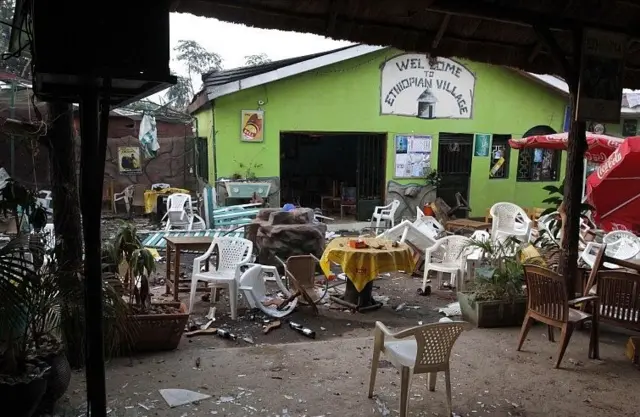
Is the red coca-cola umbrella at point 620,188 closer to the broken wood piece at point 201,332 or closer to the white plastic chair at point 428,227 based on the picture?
the white plastic chair at point 428,227

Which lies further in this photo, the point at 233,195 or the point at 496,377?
the point at 233,195

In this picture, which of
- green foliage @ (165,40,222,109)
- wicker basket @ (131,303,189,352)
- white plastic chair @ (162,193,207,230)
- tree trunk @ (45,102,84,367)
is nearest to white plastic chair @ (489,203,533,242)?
white plastic chair @ (162,193,207,230)

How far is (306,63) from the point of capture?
33.7 ft

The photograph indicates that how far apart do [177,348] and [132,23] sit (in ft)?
9.89

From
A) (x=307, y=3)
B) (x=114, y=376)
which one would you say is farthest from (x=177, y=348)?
(x=307, y=3)

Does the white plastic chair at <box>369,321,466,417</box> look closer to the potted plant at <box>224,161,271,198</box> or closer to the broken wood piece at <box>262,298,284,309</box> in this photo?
the broken wood piece at <box>262,298,284,309</box>

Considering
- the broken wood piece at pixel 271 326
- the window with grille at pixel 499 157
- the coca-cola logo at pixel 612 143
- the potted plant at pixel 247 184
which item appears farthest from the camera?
the window with grille at pixel 499 157

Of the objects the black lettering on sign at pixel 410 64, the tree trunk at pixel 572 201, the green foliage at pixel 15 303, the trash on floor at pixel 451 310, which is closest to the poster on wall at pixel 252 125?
the black lettering on sign at pixel 410 64

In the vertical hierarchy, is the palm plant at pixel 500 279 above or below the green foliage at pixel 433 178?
below

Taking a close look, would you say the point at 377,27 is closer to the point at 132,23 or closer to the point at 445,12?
the point at 445,12

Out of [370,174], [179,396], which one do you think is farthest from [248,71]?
[179,396]

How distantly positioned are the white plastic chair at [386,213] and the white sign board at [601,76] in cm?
670

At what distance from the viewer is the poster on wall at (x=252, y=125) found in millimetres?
10305

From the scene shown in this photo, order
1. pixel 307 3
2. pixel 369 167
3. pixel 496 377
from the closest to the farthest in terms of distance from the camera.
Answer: pixel 307 3, pixel 496 377, pixel 369 167
